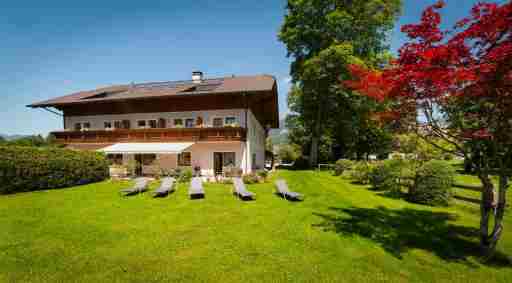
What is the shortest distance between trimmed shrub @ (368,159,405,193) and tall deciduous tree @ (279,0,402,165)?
9.60 metres

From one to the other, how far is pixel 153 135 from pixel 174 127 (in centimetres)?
172

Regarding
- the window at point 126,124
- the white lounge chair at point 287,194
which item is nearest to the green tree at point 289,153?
the window at point 126,124

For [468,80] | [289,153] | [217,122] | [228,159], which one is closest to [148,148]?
[217,122]

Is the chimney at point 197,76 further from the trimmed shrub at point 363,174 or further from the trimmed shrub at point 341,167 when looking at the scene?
the trimmed shrub at point 363,174

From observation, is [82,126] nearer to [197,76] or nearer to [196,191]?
[197,76]

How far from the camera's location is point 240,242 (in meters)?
5.45

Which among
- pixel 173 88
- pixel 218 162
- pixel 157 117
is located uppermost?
pixel 173 88

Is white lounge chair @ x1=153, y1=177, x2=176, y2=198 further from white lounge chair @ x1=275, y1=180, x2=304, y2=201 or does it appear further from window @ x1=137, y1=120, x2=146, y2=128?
window @ x1=137, y1=120, x2=146, y2=128

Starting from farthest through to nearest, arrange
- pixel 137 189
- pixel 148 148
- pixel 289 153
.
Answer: pixel 289 153 < pixel 148 148 < pixel 137 189

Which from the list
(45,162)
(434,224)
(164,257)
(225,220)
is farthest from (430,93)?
(45,162)

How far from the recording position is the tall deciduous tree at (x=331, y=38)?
20.8m

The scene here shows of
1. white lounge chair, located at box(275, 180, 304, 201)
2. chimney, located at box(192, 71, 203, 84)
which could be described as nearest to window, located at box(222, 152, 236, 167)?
white lounge chair, located at box(275, 180, 304, 201)

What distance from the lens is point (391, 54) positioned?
22.9 metres

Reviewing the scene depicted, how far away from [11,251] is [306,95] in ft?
78.1
